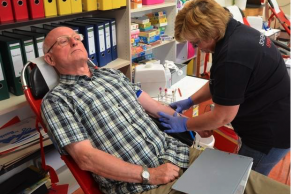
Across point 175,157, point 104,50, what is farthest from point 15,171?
point 175,157

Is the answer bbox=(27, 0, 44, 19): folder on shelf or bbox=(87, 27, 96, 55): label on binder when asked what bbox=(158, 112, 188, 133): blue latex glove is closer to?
bbox=(87, 27, 96, 55): label on binder

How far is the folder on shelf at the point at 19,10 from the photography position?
1464mm

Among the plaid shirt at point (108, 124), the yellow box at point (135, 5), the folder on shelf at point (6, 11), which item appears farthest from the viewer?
the yellow box at point (135, 5)

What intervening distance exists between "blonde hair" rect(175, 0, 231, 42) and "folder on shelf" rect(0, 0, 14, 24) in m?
0.90

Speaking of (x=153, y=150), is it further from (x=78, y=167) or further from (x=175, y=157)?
(x=78, y=167)

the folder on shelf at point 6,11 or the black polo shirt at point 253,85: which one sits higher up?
the folder on shelf at point 6,11

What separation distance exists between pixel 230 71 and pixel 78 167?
32.9 inches

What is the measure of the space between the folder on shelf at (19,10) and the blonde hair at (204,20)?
0.86 m

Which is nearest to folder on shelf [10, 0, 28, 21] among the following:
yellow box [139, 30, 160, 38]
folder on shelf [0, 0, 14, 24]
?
folder on shelf [0, 0, 14, 24]

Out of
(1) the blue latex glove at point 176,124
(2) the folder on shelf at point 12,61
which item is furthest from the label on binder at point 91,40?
(1) the blue latex glove at point 176,124

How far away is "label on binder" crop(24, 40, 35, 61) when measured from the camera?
158cm

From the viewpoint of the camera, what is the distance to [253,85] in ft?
4.21

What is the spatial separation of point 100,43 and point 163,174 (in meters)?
1.07

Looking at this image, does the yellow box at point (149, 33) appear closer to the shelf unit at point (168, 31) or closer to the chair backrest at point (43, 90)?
the shelf unit at point (168, 31)
